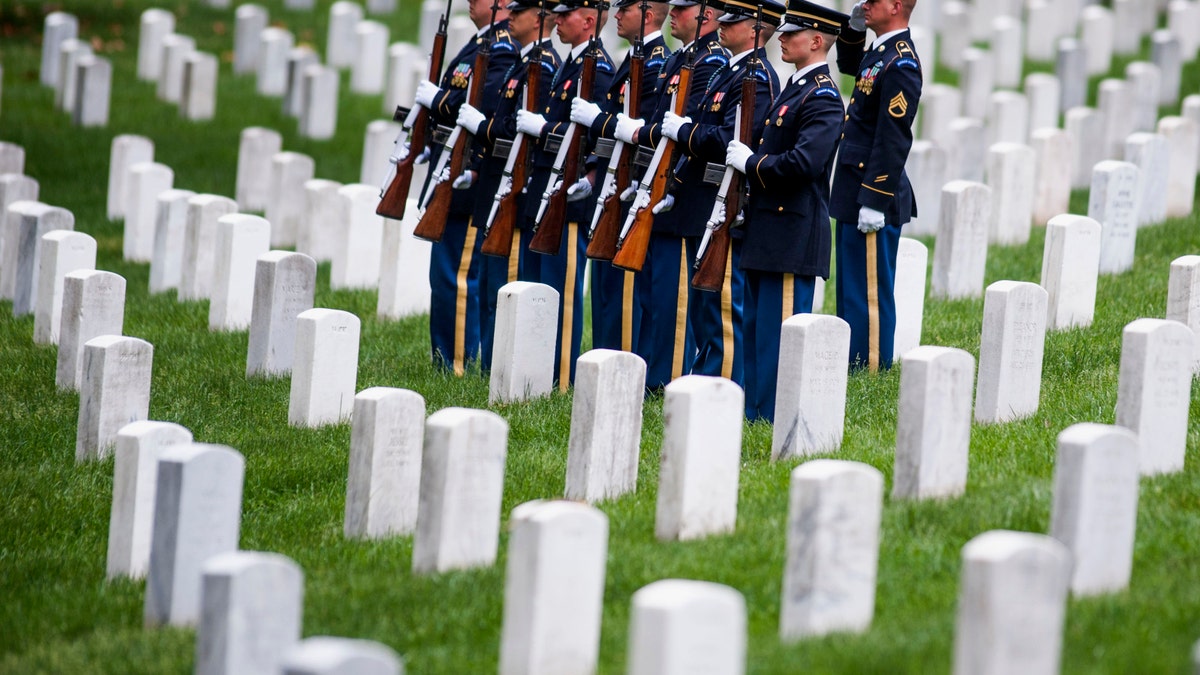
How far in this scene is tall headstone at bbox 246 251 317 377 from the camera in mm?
7887

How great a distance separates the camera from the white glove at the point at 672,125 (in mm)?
7055

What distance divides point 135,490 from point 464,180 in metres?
3.41

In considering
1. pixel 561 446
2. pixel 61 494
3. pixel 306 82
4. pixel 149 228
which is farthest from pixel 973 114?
pixel 61 494

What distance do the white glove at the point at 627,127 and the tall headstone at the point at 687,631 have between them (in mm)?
4012

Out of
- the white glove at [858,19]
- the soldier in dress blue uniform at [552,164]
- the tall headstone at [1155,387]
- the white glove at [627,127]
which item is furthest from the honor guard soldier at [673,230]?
the tall headstone at [1155,387]

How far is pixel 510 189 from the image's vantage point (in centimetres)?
796

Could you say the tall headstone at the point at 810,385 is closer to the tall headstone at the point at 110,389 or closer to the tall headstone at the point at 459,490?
the tall headstone at the point at 459,490

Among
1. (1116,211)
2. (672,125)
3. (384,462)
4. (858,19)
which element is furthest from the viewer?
(1116,211)

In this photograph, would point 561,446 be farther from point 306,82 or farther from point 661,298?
point 306,82

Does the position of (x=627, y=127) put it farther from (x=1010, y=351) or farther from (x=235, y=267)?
(x=235, y=267)

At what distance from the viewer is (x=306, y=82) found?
15.0 meters

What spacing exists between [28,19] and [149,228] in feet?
29.7

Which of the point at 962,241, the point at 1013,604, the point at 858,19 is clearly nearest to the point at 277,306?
the point at 858,19

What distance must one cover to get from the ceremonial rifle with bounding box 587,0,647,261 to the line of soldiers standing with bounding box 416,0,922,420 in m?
0.09
